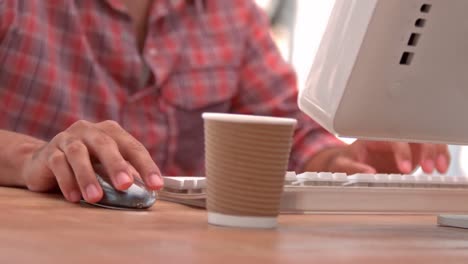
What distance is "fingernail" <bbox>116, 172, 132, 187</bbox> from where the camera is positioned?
0.83 m

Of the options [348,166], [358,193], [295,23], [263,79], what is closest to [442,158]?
[348,166]

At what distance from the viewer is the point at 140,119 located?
63.5 inches

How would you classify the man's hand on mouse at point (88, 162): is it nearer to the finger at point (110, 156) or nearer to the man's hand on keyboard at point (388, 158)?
the finger at point (110, 156)

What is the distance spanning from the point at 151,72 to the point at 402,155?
21.2 inches

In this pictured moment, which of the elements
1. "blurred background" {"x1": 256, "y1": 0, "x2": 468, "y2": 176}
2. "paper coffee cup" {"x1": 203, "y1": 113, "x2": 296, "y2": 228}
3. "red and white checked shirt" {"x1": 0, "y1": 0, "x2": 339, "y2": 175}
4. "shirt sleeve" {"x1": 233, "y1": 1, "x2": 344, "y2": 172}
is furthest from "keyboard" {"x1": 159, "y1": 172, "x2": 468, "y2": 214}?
"blurred background" {"x1": 256, "y1": 0, "x2": 468, "y2": 176}

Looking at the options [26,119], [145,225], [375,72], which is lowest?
[26,119]

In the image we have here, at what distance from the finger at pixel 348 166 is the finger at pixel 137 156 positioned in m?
0.46

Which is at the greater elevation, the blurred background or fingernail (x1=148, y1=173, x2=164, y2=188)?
the blurred background

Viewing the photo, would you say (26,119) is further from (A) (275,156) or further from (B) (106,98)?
(A) (275,156)

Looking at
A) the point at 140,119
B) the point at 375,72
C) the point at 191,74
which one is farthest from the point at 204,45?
the point at 375,72

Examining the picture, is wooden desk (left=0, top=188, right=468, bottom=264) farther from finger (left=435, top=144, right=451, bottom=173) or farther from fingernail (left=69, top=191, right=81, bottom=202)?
finger (left=435, top=144, right=451, bottom=173)

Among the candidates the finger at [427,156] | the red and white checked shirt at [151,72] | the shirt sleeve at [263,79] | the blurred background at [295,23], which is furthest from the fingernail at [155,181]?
the blurred background at [295,23]

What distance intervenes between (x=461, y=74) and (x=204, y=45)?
3.11 ft

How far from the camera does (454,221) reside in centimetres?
82
